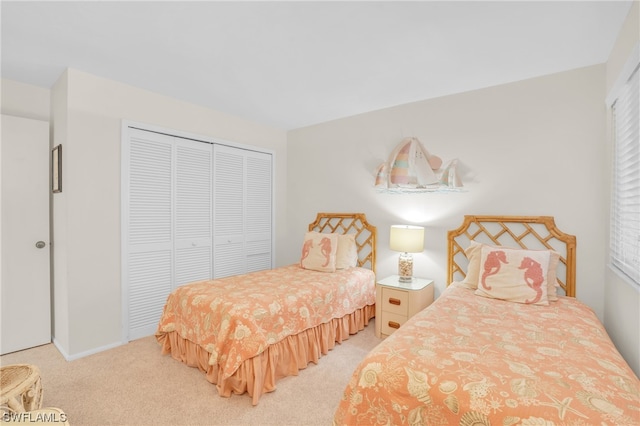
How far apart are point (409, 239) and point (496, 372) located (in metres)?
1.89

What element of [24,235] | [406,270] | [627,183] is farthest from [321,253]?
[24,235]

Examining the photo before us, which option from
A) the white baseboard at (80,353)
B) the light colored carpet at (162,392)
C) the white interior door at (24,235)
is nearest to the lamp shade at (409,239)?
the light colored carpet at (162,392)

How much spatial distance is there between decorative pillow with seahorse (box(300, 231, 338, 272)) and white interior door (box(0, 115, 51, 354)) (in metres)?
2.64

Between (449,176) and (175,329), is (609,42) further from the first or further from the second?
(175,329)

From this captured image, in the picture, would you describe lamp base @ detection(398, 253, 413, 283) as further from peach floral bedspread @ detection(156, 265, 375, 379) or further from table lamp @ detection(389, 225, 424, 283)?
peach floral bedspread @ detection(156, 265, 375, 379)

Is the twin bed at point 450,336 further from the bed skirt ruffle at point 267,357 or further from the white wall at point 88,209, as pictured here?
the white wall at point 88,209

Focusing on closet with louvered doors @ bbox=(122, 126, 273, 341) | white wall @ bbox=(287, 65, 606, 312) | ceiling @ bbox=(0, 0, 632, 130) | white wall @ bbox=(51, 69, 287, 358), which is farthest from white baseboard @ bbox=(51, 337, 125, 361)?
white wall @ bbox=(287, 65, 606, 312)

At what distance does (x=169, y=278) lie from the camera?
342cm

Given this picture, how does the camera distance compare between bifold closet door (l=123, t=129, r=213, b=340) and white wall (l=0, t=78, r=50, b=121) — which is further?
bifold closet door (l=123, t=129, r=213, b=340)

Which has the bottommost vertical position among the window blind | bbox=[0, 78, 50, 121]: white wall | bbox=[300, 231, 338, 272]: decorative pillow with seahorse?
bbox=[300, 231, 338, 272]: decorative pillow with seahorse

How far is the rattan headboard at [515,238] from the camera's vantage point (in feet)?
8.51

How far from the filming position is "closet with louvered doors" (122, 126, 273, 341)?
312 cm

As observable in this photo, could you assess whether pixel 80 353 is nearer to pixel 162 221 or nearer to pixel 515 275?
pixel 162 221

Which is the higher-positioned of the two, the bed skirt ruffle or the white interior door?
the white interior door
